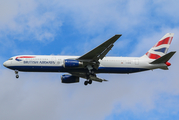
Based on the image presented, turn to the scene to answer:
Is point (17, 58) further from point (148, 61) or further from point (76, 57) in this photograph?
point (148, 61)

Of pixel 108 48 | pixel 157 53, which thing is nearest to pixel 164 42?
pixel 157 53

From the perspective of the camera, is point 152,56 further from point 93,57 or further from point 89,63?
point 89,63

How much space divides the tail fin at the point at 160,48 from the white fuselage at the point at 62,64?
6.94 feet

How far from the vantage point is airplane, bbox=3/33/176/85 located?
51.0m

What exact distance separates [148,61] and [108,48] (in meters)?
10.2

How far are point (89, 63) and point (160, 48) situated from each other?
1451cm

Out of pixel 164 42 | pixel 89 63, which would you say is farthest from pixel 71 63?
pixel 164 42

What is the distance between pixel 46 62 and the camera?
5209 centimetres

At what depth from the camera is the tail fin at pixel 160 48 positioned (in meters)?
57.2

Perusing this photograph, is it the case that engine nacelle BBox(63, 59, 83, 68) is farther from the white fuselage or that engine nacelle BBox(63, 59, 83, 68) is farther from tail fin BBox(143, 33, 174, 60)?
tail fin BBox(143, 33, 174, 60)

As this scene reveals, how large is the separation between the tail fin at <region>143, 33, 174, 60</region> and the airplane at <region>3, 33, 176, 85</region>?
17.7 inches

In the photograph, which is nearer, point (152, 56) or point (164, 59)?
point (164, 59)

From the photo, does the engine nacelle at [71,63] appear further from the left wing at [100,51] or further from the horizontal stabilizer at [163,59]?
the horizontal stabilizer at [163,59]

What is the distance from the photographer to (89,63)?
52.0 m
